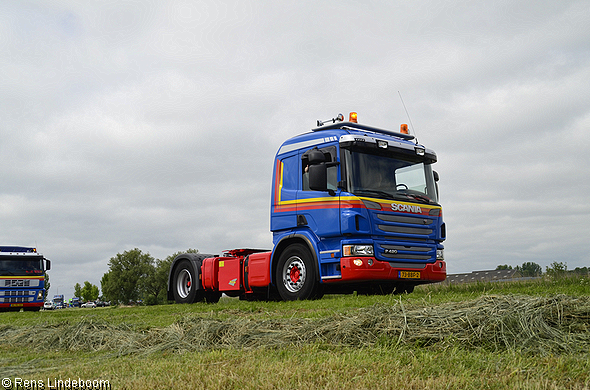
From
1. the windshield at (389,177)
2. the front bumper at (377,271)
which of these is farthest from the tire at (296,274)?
the windshield at (389,177)

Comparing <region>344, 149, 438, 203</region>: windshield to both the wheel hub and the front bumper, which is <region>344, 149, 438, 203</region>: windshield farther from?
the wheel hub

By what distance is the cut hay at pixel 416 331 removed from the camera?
372 centimetres

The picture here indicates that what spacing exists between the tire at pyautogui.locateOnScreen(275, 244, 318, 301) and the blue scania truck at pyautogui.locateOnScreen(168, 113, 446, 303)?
0.07 feet

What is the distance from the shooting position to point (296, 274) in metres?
10.9

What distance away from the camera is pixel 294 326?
4727 mm

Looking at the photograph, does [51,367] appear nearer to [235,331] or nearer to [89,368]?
[89,368]

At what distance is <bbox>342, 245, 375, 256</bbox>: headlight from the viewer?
9.76 metres

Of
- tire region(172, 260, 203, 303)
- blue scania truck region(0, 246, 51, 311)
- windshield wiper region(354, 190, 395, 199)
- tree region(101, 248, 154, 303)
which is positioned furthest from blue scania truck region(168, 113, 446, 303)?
tree region(101, 248, 154, 303)

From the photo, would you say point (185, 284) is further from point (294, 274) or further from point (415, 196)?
point (415, 196)

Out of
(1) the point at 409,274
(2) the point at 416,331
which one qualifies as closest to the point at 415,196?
(1) the point at 409,274

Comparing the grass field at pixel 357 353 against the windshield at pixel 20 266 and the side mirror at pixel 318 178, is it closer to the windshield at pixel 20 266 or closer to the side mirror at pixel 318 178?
the side mirror at pixel 318 178

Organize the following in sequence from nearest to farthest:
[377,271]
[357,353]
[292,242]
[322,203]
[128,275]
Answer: [357,353], [377,271], [322,203], [292,242], [128,275]

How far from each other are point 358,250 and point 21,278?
20672mm

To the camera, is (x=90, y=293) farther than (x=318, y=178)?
Yes
